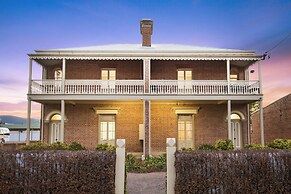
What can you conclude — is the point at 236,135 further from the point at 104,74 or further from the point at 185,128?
the point at 104,74

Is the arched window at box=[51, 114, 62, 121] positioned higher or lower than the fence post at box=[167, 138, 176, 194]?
higher

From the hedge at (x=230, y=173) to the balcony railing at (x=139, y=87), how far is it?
10037 millimetres

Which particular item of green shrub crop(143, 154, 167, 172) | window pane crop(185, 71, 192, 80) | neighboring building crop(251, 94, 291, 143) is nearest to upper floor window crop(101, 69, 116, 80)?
window pane crop(185, 71, 192, 80)

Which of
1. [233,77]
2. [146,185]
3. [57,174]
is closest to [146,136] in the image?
[146,185]

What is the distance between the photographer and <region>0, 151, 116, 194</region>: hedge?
5.67 meters

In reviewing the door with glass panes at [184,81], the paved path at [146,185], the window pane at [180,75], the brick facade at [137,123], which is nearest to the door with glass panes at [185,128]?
the brick facade at [137,123]

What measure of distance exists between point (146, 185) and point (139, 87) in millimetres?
8808

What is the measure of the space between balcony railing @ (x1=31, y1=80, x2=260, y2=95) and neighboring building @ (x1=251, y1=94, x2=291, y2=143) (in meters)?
4.62

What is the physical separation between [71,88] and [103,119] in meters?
3.01

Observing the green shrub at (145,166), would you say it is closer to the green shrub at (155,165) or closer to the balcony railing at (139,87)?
the green shrub at (155,165)

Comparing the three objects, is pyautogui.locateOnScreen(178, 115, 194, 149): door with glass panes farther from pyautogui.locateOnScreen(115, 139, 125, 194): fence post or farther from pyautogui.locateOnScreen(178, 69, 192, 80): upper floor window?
pyautogui.locateOnScreen(115, 139, 125, 194): fence post

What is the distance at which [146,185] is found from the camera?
8281 millimetres

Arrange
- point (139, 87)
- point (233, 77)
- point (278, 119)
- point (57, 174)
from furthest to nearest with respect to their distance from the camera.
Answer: point (278, 119)
point (233, 77)
point (139, 87)
point (57, 174)

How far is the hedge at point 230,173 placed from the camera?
5.72 metres
